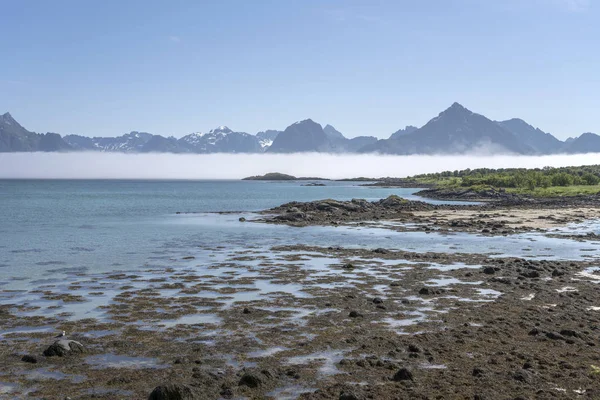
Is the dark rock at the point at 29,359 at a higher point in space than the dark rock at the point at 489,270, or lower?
higher

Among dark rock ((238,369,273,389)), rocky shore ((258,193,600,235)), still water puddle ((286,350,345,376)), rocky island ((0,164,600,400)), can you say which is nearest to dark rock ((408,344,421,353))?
rocky island ((0,164,600,400))

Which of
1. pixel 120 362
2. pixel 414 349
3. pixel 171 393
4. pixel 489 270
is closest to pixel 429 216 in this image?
pixel 489 270

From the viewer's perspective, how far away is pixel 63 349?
18.8 meters

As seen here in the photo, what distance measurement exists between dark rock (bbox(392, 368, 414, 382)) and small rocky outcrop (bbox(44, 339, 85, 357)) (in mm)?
11365

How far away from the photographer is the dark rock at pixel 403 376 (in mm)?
16484

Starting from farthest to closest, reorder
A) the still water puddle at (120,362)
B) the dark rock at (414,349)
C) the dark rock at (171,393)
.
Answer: the dark rock at (414,349)
the still water puddle at (120,362)
the dark rock at (171,393)

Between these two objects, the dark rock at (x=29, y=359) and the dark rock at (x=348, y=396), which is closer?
the dark rock at (x=348, y=396)

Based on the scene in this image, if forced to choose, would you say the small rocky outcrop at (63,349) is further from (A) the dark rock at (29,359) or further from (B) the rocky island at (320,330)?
(A) the dark rock at (29,359)

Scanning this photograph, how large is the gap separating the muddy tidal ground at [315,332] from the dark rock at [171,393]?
80 mm

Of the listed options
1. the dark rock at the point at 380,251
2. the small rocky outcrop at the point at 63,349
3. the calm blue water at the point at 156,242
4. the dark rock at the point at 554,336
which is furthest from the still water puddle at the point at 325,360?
the dark rock at the point at 380,251

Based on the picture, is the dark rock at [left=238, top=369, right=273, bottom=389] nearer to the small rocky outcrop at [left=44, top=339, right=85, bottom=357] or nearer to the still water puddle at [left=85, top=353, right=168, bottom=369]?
the still water puddle at [left=85, top=353, right=168, bottom=369]

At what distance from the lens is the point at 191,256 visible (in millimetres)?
46312

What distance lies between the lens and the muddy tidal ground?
16156 millimetres

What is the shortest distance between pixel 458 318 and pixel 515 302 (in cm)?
Result: 498
